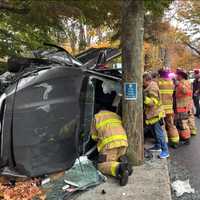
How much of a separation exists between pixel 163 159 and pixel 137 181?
1181mm

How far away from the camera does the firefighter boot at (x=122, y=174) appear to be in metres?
4.49

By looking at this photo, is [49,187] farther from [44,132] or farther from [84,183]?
[44,132]

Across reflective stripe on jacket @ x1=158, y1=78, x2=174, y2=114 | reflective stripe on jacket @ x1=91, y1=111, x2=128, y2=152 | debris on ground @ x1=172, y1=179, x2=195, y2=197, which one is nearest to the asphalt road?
debris on ground @ x1=172, y1=179, x2=195, y2=197

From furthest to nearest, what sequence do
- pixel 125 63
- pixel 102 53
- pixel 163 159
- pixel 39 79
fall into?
1. pixel 102 53
2. pixel 163 159
3. pixel 125 63
4. pixel 39 79

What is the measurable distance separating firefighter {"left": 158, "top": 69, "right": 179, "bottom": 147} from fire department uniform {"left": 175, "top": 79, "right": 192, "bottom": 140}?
327 mm

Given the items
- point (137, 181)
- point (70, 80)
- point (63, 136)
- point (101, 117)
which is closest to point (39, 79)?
point (70, 80)

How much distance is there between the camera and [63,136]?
4.70m

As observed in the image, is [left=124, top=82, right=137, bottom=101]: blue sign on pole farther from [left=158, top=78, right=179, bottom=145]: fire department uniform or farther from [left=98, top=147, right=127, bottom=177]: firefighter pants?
[left=158, top=78, right=179, bottom=145]: fire department uniform

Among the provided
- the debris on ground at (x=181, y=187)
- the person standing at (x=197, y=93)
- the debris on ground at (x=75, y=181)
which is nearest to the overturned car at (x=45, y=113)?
the debris on ground at (x=75, y=181)

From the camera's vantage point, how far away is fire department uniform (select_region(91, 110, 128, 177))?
4918 mm

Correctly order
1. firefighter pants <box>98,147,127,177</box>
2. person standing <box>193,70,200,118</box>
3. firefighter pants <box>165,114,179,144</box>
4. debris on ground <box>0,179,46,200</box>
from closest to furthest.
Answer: debris on ground <box>0,179,46,200</box> → firefighter pants <box>98,147,127,177</box> → firefighter pants <box>165,114,179,144</box> → person standing <box>193,70,200,118</box>

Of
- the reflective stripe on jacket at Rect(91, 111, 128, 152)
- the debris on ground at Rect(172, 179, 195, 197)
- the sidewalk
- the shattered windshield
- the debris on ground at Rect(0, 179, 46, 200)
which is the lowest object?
the debris on ground at Rect(172, 179, 195, 197)

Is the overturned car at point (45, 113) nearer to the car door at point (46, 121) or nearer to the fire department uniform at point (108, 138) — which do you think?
the car door at point (46, 121)

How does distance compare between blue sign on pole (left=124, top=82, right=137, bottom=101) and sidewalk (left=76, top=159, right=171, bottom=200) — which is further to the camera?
blue sign on pole (left=124, top=82, right=137, bottom=101)
